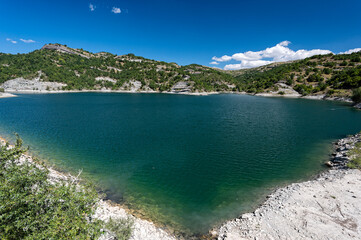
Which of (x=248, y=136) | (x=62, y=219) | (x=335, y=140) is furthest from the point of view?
(x=248, y=136)

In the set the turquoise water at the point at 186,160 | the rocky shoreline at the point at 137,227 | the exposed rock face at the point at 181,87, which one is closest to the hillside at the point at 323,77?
the exposed rock face at the point at 181,87

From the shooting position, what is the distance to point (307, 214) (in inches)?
596

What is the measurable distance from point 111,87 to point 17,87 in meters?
80.7

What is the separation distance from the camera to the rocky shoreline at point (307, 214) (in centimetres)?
1325

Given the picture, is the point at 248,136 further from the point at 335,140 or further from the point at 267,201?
the point at 267,201

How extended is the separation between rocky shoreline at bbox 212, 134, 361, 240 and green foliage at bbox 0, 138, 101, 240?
10351 mm

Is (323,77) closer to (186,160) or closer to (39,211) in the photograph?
(186,160)

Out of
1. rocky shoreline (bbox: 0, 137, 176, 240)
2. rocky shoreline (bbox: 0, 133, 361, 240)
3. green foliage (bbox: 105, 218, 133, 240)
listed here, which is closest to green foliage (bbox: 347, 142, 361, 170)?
rocky shoreline (bbox: 0, 133, 361, 240)

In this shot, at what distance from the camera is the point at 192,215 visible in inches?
651

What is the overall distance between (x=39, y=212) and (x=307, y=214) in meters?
19.9

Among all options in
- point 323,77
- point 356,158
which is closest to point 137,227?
point 356,158

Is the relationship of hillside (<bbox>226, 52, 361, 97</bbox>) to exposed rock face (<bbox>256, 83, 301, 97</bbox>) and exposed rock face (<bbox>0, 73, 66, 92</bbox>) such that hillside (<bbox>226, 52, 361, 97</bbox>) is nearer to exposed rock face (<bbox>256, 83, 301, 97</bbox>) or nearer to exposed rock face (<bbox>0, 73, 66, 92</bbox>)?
exposed rock face (<bbox>256, 83, 301, 97</bbox>)

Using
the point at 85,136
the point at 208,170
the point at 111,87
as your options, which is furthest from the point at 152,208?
the point at 111,87

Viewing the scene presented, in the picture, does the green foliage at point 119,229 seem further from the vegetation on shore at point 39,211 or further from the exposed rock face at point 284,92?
the exposed rock face at point 284,92
